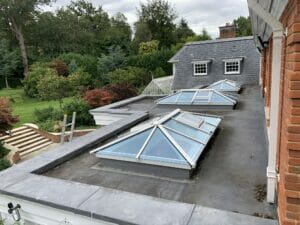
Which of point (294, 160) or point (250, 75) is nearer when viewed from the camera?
point (294, 160)

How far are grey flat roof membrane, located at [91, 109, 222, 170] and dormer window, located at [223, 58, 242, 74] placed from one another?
54.1 ft

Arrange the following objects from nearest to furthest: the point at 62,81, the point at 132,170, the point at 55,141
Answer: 1. the point at 132,170
2. the point at 55,141
3. the point at 62,81

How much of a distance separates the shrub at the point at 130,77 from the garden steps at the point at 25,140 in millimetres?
11231

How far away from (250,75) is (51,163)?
711 inches

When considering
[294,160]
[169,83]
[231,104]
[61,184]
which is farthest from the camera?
[169,83]

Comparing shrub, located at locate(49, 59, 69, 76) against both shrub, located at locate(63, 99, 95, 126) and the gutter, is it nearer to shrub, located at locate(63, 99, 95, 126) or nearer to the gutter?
shrub, located at locate(63, 99, 95, 126)

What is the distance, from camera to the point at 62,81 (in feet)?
60.4

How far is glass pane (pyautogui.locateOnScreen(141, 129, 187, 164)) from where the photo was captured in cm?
461

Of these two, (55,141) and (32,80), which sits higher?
(32,80)

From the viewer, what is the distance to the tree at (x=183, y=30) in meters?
49.1

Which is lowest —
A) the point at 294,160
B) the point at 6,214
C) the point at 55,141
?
the point at 55,141

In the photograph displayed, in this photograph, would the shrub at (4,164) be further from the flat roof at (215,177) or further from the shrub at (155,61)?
the shrub at (155,61)

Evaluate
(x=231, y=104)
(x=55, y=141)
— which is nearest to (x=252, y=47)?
(x=231, y=104)

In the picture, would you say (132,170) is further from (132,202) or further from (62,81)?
(62,81)
